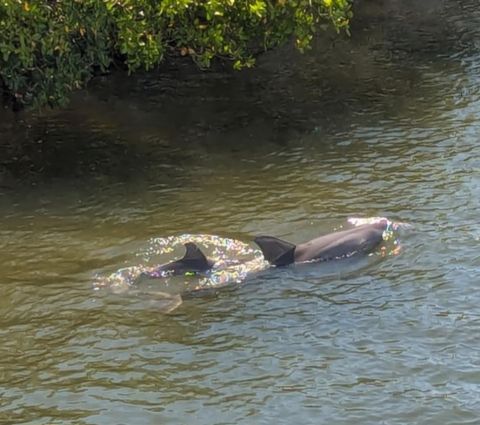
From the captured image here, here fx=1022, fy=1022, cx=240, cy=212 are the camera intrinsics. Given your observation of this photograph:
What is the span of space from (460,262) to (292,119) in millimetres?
6744

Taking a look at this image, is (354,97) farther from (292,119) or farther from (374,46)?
(374,46)

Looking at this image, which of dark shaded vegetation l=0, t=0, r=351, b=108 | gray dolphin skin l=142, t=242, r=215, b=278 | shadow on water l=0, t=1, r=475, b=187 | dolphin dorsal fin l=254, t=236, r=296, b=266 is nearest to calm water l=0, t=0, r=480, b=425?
shadow on water l=0, t=1, r=475, b=187

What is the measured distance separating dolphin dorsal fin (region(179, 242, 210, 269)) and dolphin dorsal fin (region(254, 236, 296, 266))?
677mm

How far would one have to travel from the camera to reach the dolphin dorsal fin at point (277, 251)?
12133mm

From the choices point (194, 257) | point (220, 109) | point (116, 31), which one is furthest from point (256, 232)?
point (220, 109)

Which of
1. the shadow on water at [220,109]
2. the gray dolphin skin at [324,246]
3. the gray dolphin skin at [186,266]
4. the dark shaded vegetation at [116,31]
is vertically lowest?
the gray dolphin skin at [324,246]

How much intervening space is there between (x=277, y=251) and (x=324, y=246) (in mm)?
624

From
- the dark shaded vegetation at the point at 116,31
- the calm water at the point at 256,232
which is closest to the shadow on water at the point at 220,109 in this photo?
the calm water at the point at 256,232

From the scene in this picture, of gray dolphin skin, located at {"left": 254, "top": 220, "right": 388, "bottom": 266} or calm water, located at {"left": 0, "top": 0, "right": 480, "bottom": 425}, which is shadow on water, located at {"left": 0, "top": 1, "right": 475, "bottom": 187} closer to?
calm water, located at {"left": 0, "top": 0, "right": 480, "bottom": 425}

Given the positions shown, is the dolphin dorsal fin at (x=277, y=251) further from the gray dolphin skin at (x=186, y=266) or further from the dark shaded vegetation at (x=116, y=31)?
the dark shaded vegetation at (x=116, y=31)

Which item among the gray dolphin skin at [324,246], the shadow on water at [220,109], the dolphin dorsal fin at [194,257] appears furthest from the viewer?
the shadow on water at [220,109]

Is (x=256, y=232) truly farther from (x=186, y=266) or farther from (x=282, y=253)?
(x=186, y=266)

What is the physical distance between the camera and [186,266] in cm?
1214

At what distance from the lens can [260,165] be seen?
635 inches
